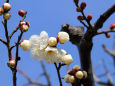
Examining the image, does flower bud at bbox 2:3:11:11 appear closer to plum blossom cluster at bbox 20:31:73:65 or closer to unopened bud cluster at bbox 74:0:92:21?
plum blossom cluster at bbox 20:31:73:65

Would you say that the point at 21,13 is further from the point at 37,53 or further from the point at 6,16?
the point at 37,53

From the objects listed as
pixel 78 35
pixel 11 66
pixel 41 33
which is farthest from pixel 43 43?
pixel 78 35

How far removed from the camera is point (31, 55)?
1213 mm

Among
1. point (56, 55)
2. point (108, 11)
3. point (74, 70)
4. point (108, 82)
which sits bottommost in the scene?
point (108, 82)

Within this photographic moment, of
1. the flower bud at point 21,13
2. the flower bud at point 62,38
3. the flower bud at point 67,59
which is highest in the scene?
the flower bud at point 21,13

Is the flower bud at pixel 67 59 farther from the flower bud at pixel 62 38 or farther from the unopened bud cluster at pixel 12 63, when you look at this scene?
the unopened bud cluster at pixel 12 63

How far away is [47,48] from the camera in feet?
3.74

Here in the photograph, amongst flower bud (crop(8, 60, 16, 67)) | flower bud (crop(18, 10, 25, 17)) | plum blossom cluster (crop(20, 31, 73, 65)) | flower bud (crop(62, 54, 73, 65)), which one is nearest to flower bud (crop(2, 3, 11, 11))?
flower bud (crop(18, 10, 25, 17))

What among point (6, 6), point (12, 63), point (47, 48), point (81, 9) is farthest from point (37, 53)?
point (81, 9)

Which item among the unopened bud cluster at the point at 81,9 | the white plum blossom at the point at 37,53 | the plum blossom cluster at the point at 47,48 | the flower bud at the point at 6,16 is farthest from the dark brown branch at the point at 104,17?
the flower bud at the point at 6,16

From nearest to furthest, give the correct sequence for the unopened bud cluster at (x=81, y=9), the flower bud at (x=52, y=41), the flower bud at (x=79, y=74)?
the flower bud at (x=52, y=41), the flower bud at (x=79, y=74), the unopened bud cluster at (x=81, y=9)

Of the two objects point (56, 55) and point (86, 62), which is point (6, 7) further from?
point (86, 62)

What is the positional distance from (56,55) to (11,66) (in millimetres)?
294

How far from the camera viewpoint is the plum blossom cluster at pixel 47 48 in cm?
113
